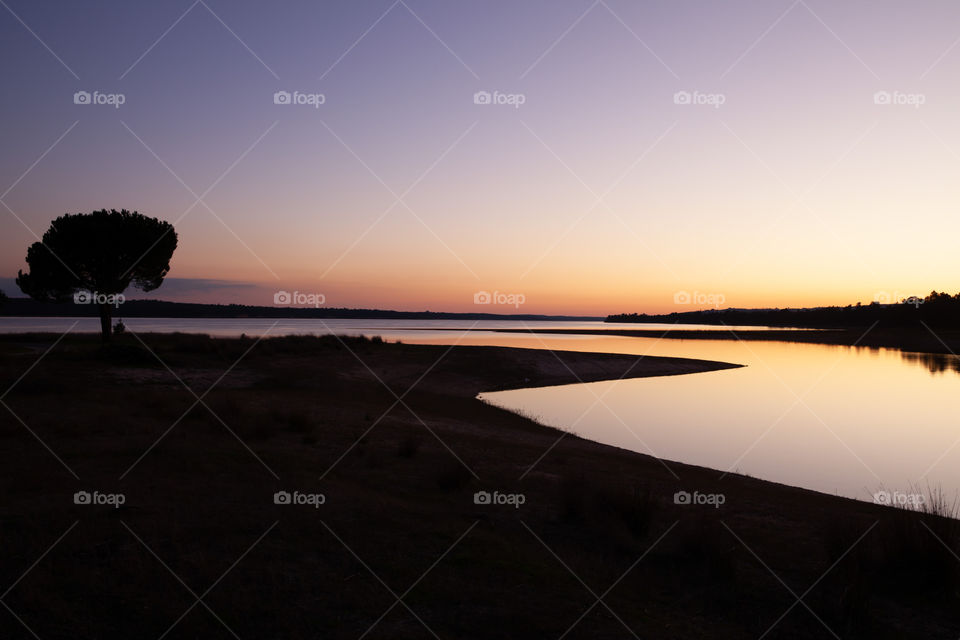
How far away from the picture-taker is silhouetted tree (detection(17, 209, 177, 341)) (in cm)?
3397

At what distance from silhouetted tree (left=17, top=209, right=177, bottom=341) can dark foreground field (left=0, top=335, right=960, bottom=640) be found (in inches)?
925

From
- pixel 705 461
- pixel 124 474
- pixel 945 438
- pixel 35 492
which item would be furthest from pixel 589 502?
pixel 945 438

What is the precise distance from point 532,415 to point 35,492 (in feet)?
55.3

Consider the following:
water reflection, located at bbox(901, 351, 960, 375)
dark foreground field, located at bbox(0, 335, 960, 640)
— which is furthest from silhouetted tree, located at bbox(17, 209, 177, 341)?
water reflection, located at bbox(901, 351, 960, 375)

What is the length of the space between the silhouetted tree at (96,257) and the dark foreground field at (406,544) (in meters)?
23.5

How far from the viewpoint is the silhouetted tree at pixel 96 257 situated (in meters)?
34.0

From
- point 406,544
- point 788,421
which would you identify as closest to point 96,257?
point 406,544

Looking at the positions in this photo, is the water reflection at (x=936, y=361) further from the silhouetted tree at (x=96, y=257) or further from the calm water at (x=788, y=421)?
the silhouetted tree at (x=96, y=257)

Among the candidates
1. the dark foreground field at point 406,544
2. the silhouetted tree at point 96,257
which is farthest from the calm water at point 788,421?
the silhouetted tree at point 96,257

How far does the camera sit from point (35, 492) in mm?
8328

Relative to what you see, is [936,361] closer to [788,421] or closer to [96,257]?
[788,421]

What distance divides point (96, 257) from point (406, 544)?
35.5 meters

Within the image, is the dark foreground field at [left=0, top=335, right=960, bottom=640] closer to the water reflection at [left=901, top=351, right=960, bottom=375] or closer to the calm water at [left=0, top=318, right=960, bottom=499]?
the calm water at [left=0, top=318, right=960, bottom=499]

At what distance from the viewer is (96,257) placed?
3447cm
